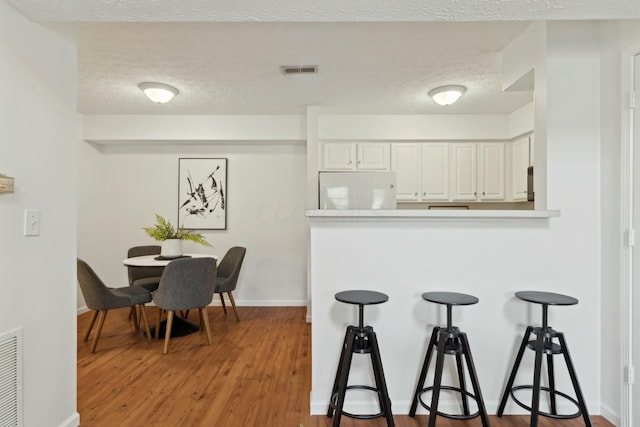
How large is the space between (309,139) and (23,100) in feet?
9.01

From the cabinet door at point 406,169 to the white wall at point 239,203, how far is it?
1.19m

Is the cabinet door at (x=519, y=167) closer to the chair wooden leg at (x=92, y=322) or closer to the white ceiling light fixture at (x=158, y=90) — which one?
the white ceiling light fixture at (x=158, y=90)

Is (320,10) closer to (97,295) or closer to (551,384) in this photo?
(551,384)

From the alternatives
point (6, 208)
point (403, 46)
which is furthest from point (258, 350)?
point (403, 46)

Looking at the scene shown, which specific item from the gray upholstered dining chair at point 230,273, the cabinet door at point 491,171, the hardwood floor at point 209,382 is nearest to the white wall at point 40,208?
the hardwood floor at point 209,382

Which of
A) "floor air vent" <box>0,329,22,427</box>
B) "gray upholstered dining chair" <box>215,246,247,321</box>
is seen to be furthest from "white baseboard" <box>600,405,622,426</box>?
"gray upholstered dining chair" <box>215,246,247,321</box>

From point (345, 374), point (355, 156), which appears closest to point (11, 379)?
point (345, 374)

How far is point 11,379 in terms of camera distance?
1534 mm

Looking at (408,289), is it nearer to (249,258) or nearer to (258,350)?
(258,350)

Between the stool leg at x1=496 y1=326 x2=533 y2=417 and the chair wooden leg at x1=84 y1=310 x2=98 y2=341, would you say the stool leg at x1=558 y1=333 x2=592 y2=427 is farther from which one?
the chair wooden leg at x1=84 y1=310 x2=98 y2=341

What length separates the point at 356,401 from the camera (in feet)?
6.90

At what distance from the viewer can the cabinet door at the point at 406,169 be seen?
4.33m

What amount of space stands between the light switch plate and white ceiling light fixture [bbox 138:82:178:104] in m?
1.95

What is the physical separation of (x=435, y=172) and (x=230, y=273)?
8.83ft
